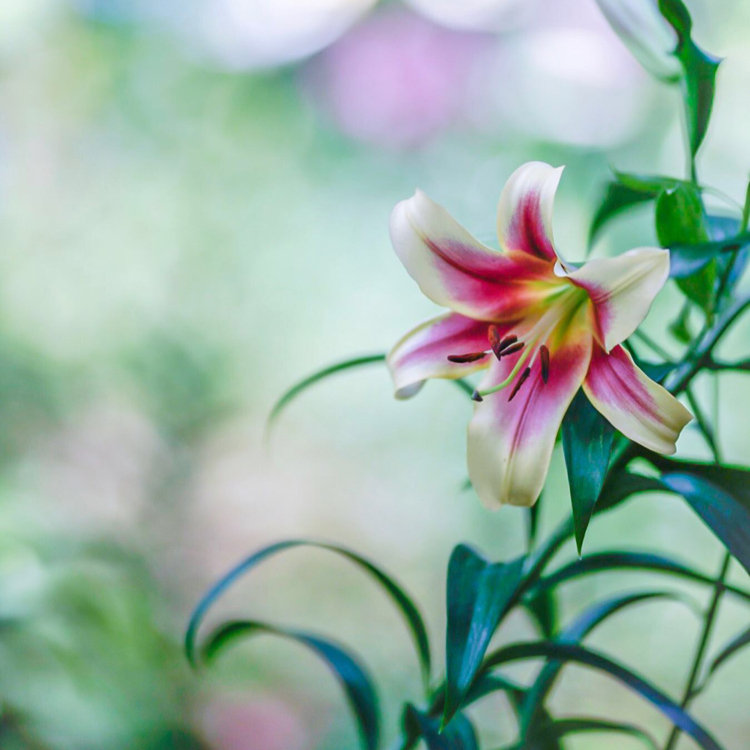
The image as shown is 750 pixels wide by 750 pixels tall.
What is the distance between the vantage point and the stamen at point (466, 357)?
1.35 feet

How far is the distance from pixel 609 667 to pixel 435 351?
0.65ft

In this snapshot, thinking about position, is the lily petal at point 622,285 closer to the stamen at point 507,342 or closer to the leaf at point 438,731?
the stamen at point 507,342

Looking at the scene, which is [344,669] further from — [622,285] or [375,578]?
[622,285]

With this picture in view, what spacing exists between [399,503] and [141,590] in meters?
0.46

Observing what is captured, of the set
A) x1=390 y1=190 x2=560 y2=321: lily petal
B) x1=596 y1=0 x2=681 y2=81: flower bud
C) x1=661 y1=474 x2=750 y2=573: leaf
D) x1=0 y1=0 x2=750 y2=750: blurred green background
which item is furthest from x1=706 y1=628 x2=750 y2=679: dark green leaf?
x1=0 y1=0 x2=750 y2=750: blurred green background

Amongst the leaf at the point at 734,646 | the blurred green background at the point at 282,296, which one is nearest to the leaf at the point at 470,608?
the leaf at the point at 734,646

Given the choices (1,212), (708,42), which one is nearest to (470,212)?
(708,42)

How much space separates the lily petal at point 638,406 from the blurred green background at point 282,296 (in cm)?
94

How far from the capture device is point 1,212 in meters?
1.38

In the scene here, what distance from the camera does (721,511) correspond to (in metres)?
0.37

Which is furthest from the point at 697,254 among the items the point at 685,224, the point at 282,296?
the point at 282,296

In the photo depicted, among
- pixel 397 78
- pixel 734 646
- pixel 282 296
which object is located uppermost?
pixel 397 78

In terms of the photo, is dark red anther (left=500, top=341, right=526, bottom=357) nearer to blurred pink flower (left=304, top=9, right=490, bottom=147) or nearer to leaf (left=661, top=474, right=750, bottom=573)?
leaf (left=661, top=474, right=750, bottom=573)

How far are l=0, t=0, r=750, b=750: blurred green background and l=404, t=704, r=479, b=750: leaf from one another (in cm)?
82
